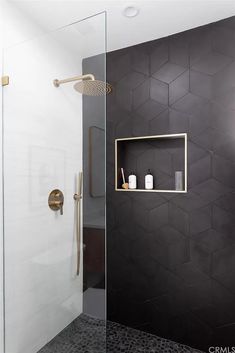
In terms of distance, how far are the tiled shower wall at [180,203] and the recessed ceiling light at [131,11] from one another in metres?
0.37

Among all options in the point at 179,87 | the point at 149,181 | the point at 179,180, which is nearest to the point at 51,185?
the point at 149,181

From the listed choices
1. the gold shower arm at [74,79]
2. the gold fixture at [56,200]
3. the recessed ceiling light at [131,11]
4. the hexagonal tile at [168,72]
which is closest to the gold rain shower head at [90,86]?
the gold shower arm at [74,79]

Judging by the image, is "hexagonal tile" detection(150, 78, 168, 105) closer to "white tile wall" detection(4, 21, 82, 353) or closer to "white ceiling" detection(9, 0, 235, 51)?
"white ceiling" detection(9, 0, 235, 51)

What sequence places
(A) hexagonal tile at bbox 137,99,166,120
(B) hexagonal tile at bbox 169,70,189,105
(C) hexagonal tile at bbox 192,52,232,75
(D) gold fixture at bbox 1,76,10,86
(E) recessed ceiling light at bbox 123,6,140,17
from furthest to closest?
(A) hexagonal tile at bbox 137,99,166,120 < (B) hexagonal tile at bbox 169,70,189,105 < (C) hexagonal tile at bbox 192,52,232,75 < (E) recessed ceiling light at bbox 123,6,140,17 < (D) gold fixture at bbox 1,76,10,86

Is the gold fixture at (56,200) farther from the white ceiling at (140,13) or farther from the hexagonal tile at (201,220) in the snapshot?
the white ceiling at (140,13)

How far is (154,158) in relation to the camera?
6.52ft

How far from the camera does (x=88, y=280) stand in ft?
4.29

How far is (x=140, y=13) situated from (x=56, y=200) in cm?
143

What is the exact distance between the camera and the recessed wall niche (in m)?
1.89

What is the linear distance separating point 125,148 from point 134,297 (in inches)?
52.3

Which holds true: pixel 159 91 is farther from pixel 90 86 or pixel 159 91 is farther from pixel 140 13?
pixel 90 86

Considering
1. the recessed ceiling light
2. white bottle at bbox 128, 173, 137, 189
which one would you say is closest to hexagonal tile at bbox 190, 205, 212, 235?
white bottle at bbox 128, 173, 137, 189

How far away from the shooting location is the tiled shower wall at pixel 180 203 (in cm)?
168

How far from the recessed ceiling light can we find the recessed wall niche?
89 cm
